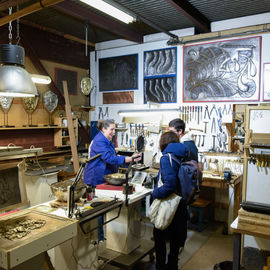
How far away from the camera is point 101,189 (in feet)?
9.79

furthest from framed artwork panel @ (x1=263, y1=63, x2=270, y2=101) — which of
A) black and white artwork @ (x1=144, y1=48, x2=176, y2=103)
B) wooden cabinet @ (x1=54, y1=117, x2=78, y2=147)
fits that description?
wooden cabinet @ (x1=54, y1=117, x2=78, y2=147)

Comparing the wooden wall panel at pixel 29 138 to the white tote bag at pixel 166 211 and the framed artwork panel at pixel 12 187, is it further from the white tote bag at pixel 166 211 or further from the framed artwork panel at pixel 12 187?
the white tote bag at pixel 166 211

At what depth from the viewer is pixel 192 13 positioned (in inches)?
177

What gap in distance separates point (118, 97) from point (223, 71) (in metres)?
2.20

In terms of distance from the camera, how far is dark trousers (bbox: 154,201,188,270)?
2.69 meters

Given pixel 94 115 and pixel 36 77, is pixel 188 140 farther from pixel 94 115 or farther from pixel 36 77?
pixel 94 115

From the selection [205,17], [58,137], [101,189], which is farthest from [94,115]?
[101,189]

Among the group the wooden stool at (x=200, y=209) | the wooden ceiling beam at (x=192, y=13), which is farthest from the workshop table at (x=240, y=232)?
the wooden ceiling beam at (x=192, y=13)

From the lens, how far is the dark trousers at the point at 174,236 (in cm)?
269

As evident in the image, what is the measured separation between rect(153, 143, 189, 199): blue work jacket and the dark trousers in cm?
20

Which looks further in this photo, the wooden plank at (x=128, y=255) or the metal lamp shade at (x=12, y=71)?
the wooden plank at (x=128, y=255)

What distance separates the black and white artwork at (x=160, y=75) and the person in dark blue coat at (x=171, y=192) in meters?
2.76

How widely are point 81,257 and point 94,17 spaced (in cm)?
378

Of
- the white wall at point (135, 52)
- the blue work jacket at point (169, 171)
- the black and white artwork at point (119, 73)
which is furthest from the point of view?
the black and white artwork at point (119, 73)
